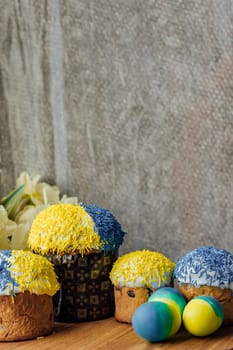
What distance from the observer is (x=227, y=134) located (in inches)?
45.5

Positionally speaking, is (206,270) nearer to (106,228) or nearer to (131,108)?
(106,228)

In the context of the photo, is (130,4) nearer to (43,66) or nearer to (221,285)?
(43,66)

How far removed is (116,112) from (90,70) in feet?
0.30

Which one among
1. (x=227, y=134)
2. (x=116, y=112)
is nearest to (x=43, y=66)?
(x=116, y=112)

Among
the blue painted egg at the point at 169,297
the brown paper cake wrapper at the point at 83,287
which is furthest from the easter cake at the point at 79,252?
the blue painted egg at the point at 169,297

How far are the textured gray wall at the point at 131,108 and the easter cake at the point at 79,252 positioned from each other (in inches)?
7.1

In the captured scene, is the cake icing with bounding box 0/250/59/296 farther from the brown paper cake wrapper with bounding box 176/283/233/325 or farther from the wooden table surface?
the brown paper cake wrapper with bounding box 176/283/233/325

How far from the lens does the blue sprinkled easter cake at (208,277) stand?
0.98 metres

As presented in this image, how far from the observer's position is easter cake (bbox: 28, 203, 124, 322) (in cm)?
103

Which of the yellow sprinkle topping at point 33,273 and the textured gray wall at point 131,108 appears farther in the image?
the textured gray wall at point 131,108

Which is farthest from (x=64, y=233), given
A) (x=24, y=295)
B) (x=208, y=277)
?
(x=208, y=277)

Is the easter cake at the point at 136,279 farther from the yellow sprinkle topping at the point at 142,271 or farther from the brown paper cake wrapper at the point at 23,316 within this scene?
the brown paper cake wrapper at the point at 23,316

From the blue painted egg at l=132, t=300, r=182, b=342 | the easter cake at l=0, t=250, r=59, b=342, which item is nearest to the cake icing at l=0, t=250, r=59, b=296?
the easter cake at l=0, t=250, r=59, b=342

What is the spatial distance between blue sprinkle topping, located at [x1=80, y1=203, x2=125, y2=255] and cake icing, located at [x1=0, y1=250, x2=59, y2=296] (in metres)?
0.09
